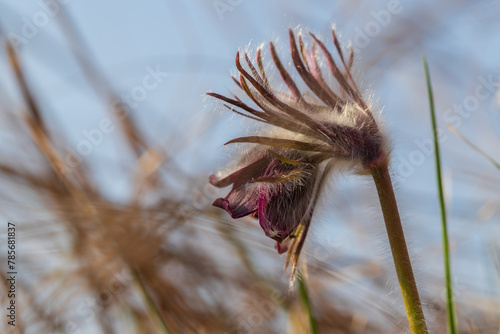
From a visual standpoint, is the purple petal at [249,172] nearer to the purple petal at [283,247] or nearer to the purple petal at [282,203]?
the purple petal at [282,203]

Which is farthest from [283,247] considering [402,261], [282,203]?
[402,261]

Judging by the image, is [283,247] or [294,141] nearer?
[294,141]

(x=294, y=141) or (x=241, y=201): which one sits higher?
(x=294, y=141)

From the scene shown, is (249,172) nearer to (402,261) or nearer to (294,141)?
(294,141)

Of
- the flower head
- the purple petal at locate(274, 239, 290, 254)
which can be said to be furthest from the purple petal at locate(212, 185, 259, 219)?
the purple petal at locate(274, 239, 290, 254)

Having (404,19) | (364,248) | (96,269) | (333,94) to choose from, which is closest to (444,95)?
(404,19)


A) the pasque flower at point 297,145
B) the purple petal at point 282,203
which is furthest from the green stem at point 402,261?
the purple petal at point 282,203

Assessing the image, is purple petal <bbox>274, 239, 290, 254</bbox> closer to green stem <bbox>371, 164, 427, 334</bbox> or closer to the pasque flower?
the pasque flower

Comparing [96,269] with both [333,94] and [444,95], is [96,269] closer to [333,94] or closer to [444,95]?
[333,94]
